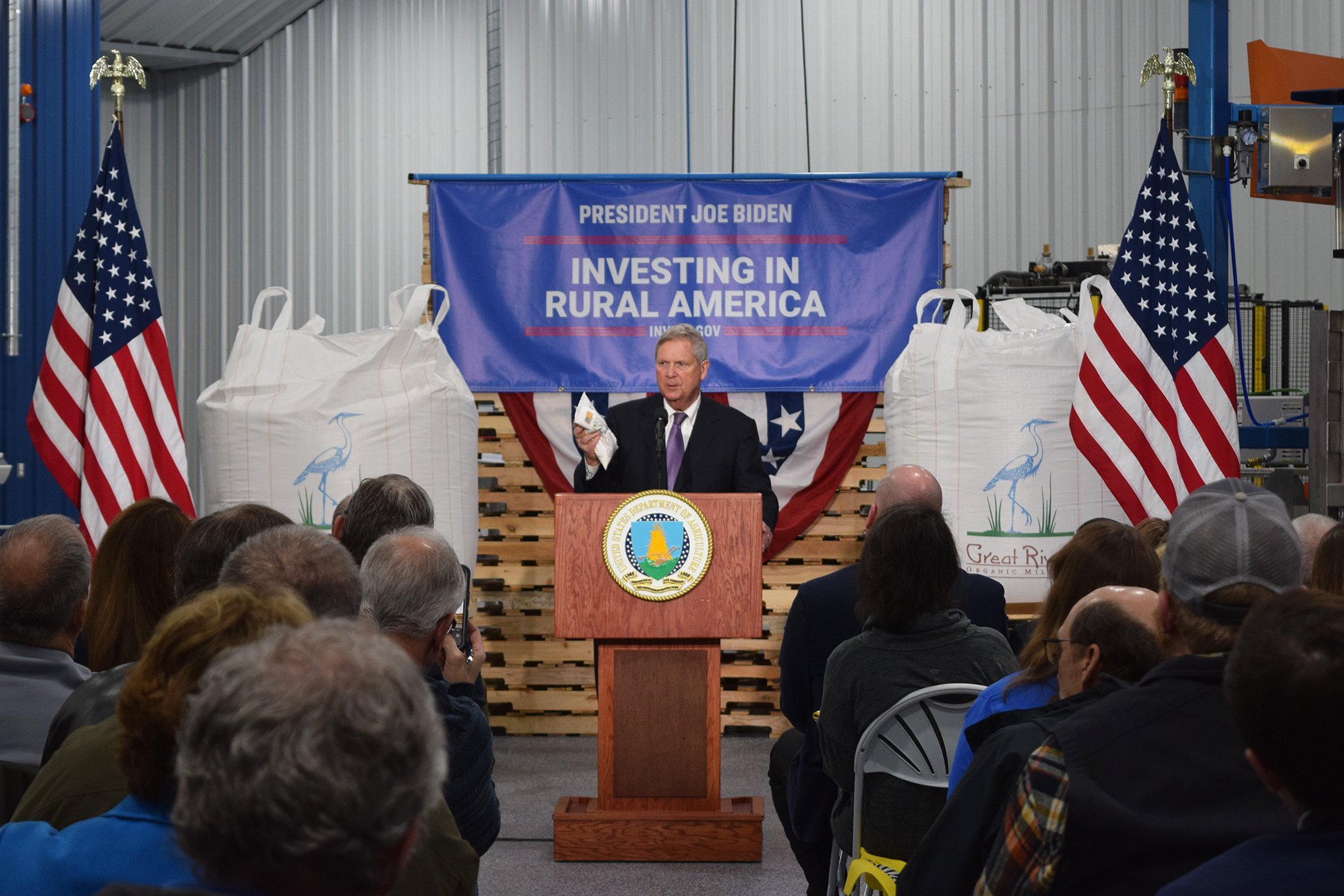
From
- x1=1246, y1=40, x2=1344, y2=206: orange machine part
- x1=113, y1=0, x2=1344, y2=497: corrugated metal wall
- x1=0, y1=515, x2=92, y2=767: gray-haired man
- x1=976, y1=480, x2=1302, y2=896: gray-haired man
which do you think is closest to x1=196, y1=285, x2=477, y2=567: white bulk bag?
x1=0, y1=515, x2=92, y2=767: gray-haired man

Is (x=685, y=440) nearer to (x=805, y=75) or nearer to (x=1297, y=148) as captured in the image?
(x=1297, y=148)

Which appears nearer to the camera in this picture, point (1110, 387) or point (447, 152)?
point (1110, 387)

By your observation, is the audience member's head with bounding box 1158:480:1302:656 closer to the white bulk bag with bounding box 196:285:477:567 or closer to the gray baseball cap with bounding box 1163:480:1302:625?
the gray baseball cap with bounding box 1163:480:1302:625

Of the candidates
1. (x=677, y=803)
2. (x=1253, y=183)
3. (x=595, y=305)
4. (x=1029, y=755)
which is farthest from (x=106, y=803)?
(x=1253, y=183)

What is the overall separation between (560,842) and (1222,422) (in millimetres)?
2717

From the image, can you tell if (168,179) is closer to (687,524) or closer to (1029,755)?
(687,524)

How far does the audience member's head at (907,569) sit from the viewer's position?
2.54m

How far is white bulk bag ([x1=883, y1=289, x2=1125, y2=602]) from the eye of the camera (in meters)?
4.77

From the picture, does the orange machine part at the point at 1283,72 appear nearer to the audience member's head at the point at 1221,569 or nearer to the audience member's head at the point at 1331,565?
the audience member's head at the point at 1331,565

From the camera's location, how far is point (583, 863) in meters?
3.93

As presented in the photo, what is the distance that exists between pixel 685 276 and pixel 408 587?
12.2 feet

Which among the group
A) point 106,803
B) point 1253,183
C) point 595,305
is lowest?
point 106,803

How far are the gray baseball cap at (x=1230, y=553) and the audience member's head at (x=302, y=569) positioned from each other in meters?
1.20

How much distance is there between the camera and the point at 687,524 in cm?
376
